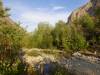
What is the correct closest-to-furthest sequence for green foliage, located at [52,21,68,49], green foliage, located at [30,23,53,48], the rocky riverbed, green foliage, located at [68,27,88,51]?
the rocky riverbed
green foliage, located at [68,27,88,51]
green foliage, located at [52,21,68,49]
green foliage, located at [30,23,53,48]

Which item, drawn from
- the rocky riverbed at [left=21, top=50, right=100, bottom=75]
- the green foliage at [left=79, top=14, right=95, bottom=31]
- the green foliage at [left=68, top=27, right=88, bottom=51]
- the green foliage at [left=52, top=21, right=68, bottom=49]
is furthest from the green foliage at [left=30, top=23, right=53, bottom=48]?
the rocky riverbed at [left=21, top=50, right=100, bottom=75]

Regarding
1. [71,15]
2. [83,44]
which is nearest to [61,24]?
[83,44]

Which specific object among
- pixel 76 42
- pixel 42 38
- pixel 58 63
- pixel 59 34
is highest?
pixel 59 34

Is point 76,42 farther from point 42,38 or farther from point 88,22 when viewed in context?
point 42,38

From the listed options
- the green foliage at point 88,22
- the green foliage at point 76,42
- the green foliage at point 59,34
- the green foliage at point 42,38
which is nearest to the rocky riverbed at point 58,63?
the green foliage at point 76,42

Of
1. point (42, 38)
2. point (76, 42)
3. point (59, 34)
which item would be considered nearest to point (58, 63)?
point (76, 42)

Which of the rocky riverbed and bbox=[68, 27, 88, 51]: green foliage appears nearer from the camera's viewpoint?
the rocky riverbed

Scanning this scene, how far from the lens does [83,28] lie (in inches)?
2101

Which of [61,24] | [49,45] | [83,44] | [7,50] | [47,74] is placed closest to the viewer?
[47,74]

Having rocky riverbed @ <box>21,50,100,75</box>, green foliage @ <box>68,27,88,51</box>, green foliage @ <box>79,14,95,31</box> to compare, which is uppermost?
green foliage @ <box>79,14,95,31</box>

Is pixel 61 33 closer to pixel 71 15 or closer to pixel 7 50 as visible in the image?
pixel 7 50

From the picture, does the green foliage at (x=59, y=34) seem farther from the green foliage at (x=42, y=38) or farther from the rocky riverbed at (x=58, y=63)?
the rocky riverbed at (x=58, y=63)

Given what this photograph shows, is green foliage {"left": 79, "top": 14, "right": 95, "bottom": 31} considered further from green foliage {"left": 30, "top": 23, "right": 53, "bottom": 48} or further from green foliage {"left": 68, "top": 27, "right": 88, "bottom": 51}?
green foliage {"left": 30, "top": 23, "right": 53, "bottom": 48}

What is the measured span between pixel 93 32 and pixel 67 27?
5475 millimetres
